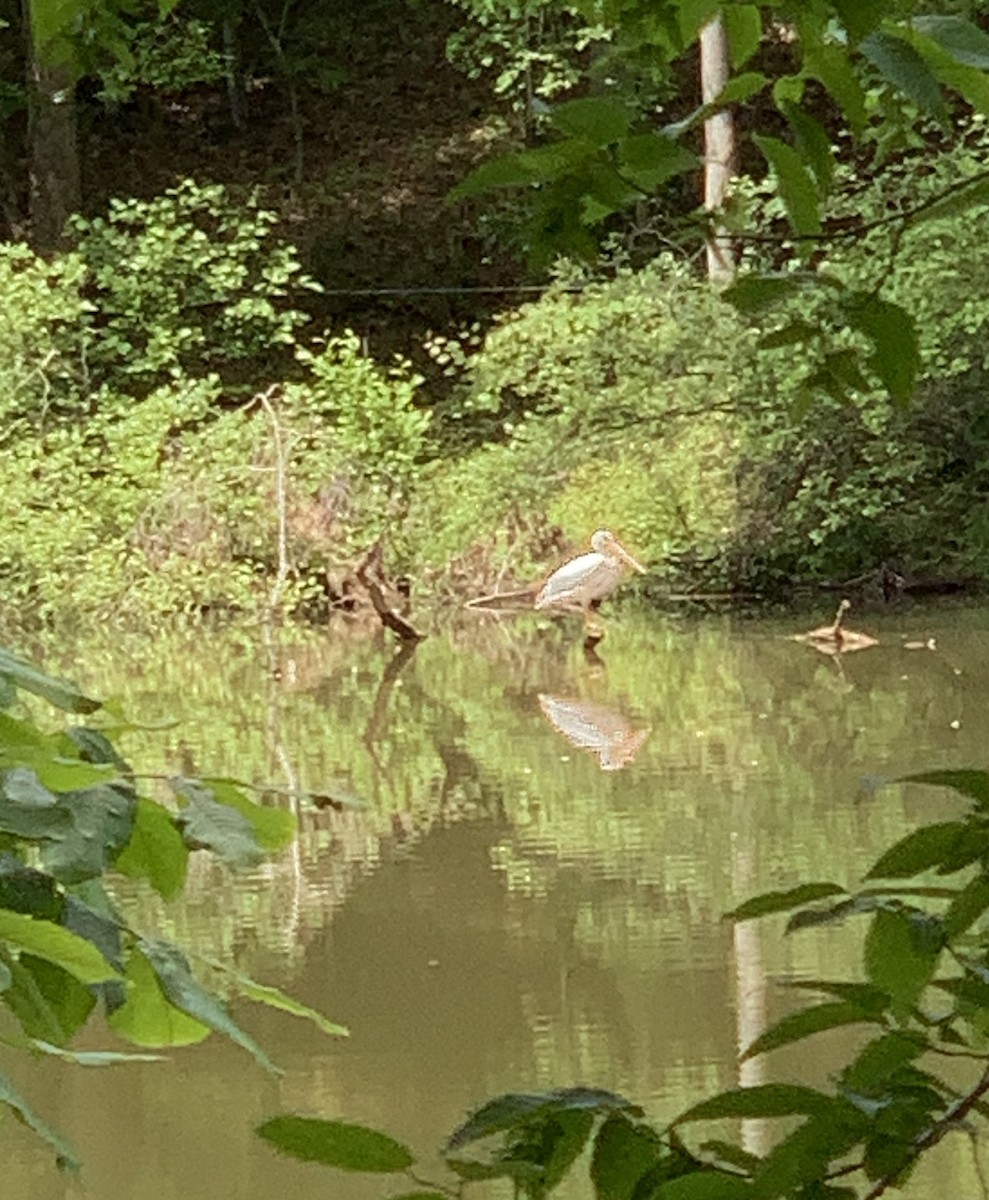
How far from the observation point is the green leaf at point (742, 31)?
0.69 metres

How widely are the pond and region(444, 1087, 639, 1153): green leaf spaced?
27mm

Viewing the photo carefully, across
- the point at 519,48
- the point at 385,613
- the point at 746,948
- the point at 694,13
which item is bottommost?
the point at 385,613

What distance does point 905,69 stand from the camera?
1.89ft

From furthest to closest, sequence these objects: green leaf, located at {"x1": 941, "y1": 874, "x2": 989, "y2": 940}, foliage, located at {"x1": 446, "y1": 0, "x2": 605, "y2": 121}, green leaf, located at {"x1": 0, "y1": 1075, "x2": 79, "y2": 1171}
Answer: foliage, located at {"x1": 446, "y1": 0, "x2": 605, "y2": 121}, green leaf, located at {"x1": 941, "y1": 874, "x2": 989, "y2": 940}, green leaf, located at {"x1": 0, "y1": 1075, "x2": 79, "y2": 1171}

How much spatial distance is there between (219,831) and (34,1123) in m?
0.15

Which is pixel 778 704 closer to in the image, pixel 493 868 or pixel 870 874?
pixel 493 868

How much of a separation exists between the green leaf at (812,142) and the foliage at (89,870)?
0.88 feet

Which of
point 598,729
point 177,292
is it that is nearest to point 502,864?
point 598,729

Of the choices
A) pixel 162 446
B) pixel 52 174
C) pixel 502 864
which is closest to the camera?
pixel 502 864

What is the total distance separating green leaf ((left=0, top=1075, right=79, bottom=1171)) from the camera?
548 millimetres

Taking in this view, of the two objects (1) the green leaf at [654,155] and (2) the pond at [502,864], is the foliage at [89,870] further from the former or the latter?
(1) the green leaf at [654,155]

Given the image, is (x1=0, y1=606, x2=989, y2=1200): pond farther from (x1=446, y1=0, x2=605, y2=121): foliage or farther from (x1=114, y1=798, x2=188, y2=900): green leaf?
(x1=446, y1=0, x2=605, y2=121): foliage

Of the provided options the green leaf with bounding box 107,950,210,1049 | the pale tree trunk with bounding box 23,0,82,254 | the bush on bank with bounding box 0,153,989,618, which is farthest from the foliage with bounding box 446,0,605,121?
the green leaf with bounding box 107,950,210,1049

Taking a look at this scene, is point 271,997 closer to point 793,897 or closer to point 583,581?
point 793,897
